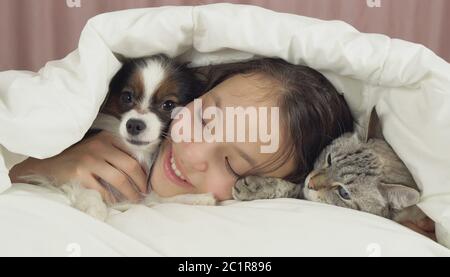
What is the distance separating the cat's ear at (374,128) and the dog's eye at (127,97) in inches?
24.5

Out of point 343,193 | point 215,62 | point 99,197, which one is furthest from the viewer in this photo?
point 215,62

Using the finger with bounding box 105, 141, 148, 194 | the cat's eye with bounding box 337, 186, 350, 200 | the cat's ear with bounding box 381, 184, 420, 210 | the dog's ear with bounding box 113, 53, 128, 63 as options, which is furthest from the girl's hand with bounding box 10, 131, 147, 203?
the cat's ear with bounding box 381, 184, 420, 210

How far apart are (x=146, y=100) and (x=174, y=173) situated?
21cm

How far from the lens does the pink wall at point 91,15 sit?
181 cm

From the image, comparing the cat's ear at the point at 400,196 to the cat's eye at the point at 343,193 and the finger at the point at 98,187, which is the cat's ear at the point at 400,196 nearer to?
the cat's eye at the point at 343,193

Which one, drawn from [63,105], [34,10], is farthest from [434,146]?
[34,10]

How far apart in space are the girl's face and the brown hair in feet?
0.09

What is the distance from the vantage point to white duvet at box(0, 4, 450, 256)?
2.93ft

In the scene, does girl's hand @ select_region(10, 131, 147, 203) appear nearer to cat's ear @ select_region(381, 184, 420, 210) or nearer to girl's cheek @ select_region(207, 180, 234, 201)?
girl's cheek @ select_region(207, 180, 234, 201)

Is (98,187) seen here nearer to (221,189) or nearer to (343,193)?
(221,189)

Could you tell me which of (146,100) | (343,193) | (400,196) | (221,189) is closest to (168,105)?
(146,100)

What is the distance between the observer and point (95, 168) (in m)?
1.22
